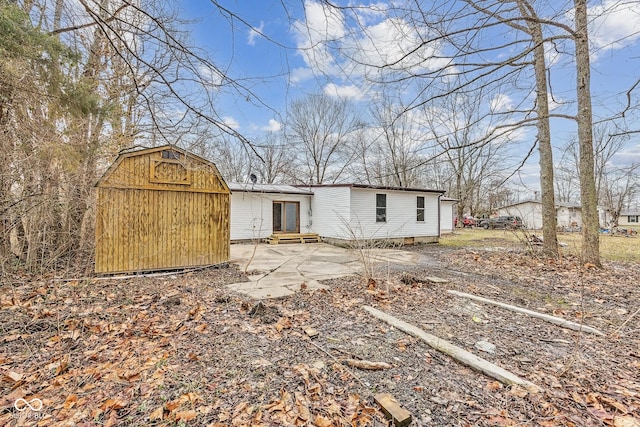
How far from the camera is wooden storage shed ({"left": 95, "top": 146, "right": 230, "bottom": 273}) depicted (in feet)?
Result: 18.8

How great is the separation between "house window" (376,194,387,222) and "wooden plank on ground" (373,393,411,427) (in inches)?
423

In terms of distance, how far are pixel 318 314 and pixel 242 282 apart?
2.37 meters

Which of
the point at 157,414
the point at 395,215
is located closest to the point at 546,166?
the point at 395,215

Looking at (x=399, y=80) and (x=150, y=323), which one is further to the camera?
(x=399, y=80)

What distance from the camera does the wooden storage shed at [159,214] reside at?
226 inches

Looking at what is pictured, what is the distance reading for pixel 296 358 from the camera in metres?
2.64

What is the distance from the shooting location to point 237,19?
6.70 ft

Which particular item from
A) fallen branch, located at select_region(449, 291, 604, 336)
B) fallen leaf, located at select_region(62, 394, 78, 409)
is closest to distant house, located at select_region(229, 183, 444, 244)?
fallen branch, located at select_region(449, 291, 604, 336)

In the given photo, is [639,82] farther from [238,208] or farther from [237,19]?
[238,208]

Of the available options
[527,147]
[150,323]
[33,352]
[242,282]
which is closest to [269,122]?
[150,323]

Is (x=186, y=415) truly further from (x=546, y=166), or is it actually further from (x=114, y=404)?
(x=546, y=166)

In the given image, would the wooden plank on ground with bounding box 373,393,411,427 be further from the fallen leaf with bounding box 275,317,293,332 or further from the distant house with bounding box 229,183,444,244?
the distant house with bounding box 229,183,444,244

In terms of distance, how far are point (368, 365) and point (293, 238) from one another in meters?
10.7

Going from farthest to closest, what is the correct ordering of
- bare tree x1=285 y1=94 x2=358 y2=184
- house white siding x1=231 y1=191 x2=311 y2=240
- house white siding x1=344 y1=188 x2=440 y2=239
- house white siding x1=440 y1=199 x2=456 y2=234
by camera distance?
bare tree x1=285 y1=94 x2=358 y2=184 < house white siding x1=440 y1=199 x2=456 y2=234 < house white siding x1=231 y1=191 x2=311 y2=240 < house white siding x1=344 y1=188 x2=440 y2=239
